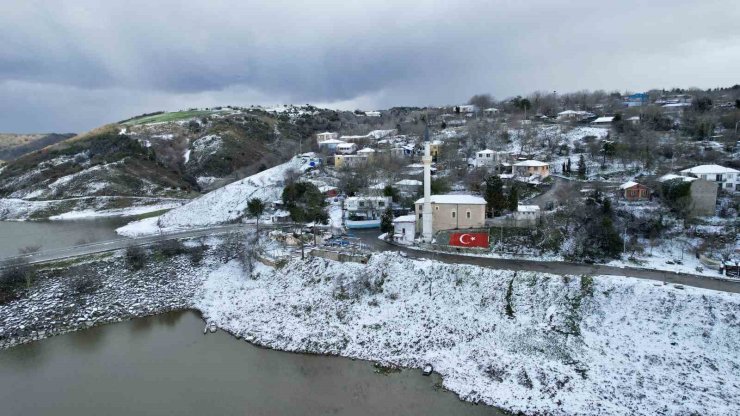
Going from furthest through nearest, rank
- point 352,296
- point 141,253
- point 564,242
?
point 141,253 < point 564,242 < point 352,296

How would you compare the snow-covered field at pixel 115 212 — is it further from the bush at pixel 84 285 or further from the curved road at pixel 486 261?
the bush at pixel 84 285

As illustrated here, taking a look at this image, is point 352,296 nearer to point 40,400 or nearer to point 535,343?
point 535,343

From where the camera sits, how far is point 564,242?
83.2 feet

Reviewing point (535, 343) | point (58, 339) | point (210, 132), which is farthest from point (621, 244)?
point (210, 132)

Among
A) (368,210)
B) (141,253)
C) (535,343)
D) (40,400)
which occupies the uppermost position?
(368,210)

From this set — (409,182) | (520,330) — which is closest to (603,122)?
(409,182)

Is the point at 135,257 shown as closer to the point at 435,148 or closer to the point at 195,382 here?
the point at 195,382

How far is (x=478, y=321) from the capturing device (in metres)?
18.9

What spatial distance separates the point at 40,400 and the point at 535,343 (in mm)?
19589

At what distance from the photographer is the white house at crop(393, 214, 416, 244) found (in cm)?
2861

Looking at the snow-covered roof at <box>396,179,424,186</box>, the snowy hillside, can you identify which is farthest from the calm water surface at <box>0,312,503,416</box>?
the snow-covered roof at <box>396,179,424,186</box>

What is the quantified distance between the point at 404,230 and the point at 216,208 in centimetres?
2168

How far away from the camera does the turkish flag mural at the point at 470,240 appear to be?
2619 centimetres

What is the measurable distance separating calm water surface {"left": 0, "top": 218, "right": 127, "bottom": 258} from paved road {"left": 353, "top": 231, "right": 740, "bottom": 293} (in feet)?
89.5
